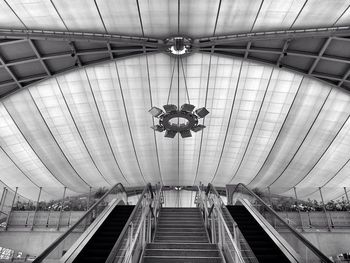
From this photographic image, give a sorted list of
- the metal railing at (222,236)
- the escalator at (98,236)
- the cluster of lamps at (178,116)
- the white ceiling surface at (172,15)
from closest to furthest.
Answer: the escalator at (98,236)
the metal railing at (222,236)
the white ceiling surface at (172,15)
the cluster of lamps at (178,116)

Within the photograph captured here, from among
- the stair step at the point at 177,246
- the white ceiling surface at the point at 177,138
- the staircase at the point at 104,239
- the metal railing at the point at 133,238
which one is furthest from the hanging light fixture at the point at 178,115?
the stair step at the point at 177,246

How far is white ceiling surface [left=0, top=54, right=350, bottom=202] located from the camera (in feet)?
69.9

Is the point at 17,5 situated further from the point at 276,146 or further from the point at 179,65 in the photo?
the point at 276,146

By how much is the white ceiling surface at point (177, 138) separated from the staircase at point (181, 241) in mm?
5455

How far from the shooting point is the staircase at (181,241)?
7297 mm

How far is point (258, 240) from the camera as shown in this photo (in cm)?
848

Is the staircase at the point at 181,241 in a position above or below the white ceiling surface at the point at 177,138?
below

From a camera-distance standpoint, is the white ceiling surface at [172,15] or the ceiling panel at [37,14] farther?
the white ceiling surface at [172,15]

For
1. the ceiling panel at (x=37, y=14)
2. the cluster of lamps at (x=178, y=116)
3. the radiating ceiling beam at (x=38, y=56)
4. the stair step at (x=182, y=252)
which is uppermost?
the radiating ceiling beam at (x=38, y=56)

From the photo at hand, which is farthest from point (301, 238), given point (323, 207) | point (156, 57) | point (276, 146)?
point (276, 146)

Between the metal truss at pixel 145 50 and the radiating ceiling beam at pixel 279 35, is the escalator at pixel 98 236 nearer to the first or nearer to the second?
the metal truss at pixel 145 50

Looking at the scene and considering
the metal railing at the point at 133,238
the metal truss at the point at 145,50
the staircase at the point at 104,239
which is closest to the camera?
the metal railing at the point at 133,238

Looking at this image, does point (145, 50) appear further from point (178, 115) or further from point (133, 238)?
point (133, 238)

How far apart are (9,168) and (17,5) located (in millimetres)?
18160
